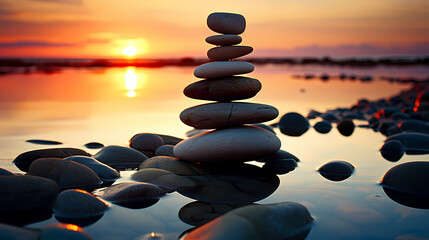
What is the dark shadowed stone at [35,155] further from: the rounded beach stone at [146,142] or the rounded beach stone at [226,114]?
the rounded beach stone at [226,114]

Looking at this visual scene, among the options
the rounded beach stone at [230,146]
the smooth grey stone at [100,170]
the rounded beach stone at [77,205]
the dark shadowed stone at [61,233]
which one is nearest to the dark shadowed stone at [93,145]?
the smooth grey stone at [100,170]

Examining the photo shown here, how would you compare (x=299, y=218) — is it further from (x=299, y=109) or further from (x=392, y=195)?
(x=299, y=109)

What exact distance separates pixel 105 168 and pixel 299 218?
238 centimetres

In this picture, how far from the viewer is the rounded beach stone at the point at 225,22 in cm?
490

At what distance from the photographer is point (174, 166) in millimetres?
4695

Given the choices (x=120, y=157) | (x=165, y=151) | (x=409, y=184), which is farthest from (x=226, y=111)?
(x=409, y=184)

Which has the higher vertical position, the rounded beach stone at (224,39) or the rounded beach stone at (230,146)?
the rounded beach stone at (224,39)

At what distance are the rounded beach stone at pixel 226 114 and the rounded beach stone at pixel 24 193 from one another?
76.0 inches

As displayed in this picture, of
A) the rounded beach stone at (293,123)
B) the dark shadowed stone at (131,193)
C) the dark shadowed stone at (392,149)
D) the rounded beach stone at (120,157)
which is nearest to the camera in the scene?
the dark shadowed stone at (131,193)

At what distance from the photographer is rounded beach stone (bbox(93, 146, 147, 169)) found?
5.05 m

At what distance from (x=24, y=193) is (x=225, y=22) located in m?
2.97

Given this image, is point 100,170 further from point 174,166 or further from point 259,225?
point 259,225

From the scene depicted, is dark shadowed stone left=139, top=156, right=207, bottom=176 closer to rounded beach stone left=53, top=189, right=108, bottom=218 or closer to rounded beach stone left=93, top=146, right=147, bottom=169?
rounded beach stone left=93, top=146, right=147, bottom=169

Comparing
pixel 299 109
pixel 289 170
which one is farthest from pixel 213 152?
pixel 299 109
